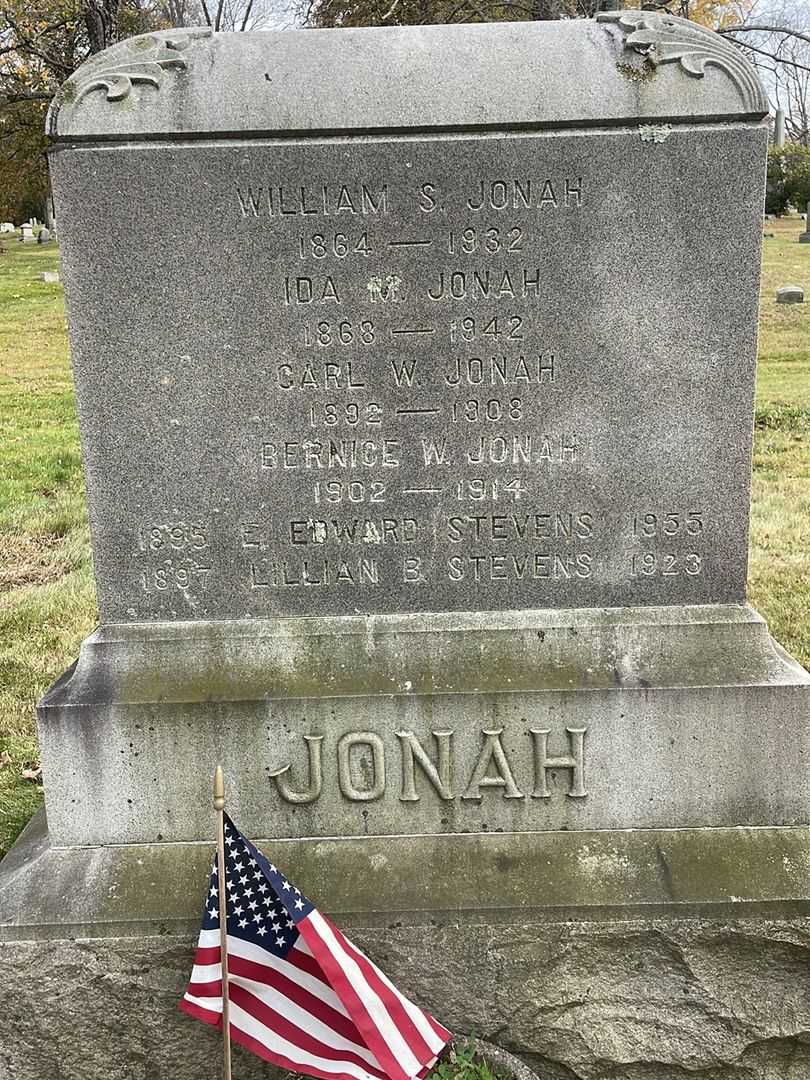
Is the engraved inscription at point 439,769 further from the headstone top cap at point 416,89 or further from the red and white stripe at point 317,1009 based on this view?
the headstone top cap at point 416,89

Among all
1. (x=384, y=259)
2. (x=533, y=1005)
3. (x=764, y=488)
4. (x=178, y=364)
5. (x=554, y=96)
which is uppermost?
(x=554, y=96)

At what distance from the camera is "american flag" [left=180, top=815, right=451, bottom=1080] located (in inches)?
104

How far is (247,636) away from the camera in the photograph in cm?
313

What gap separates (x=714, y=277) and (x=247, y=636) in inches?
69.1

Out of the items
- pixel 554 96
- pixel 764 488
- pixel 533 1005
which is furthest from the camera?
pixel 764 488

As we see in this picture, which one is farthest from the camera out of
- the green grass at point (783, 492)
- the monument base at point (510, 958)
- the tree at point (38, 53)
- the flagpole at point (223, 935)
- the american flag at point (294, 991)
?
the tree at point (38, 53)

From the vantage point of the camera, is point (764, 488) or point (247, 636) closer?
point (247, 636)

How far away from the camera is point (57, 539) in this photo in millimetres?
7512

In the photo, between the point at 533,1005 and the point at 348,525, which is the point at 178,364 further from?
the point at 533,1005

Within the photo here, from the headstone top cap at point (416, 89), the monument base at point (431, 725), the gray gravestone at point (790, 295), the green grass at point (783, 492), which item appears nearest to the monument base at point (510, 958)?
the monument base at point (431, 725)

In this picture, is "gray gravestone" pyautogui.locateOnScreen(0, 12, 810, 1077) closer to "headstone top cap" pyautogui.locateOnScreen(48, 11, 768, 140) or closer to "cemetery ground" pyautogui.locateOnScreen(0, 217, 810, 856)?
"headstone top cap" pyautogui.locateOnScreen(48, 11, 768, 140)

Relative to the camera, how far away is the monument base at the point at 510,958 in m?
2.97

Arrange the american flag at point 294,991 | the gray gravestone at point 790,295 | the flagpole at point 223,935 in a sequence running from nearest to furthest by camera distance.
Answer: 1. the flagpole at point 223,935
2. the american flag at point 294,991
3. the gray gravestone at point 790,295

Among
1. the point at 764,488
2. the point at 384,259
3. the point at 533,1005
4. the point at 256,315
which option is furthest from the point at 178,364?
the point at 764,488
